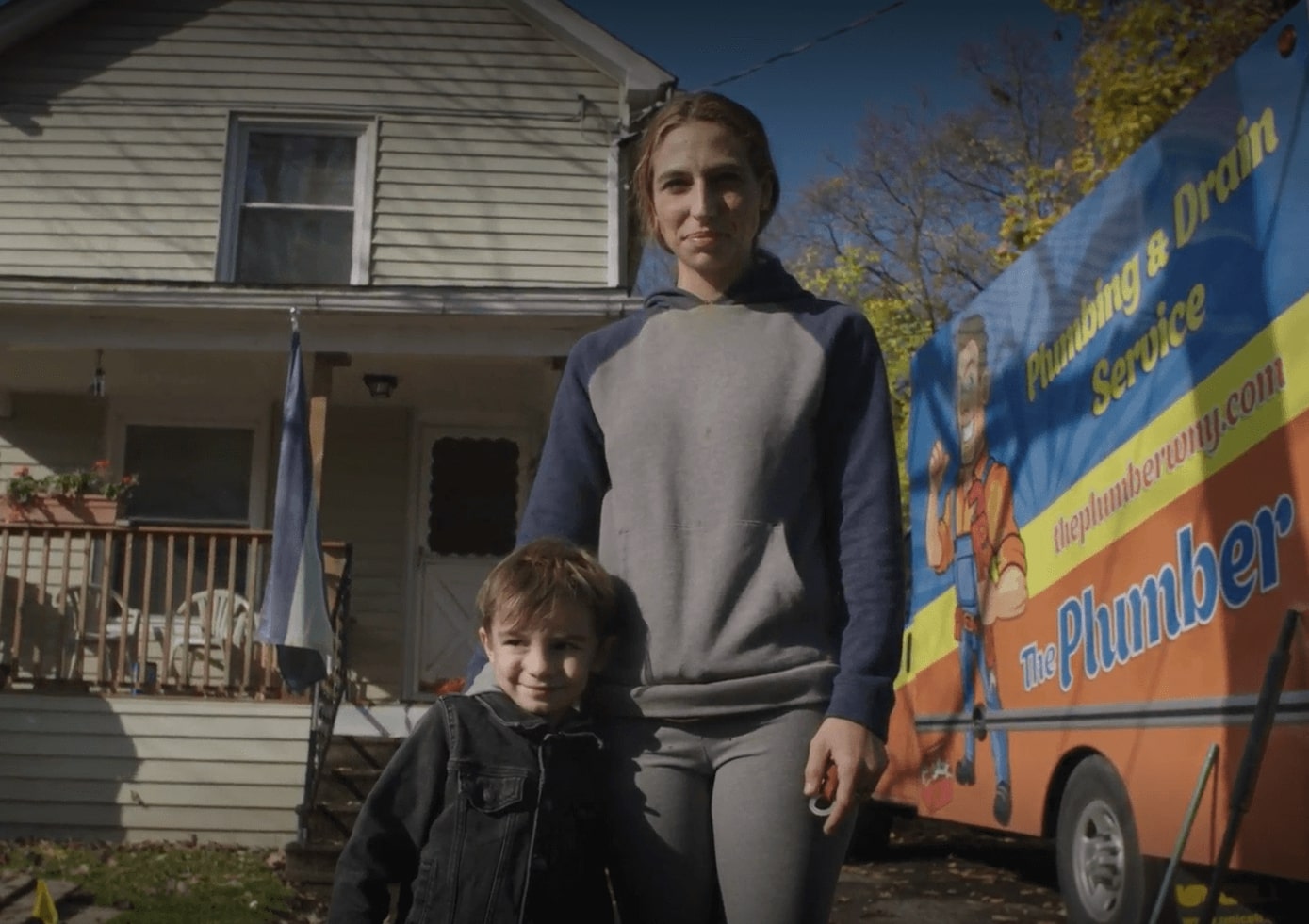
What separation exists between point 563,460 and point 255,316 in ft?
25.4

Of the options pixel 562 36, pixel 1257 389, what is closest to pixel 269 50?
pixel 562 36

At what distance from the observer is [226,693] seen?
910 centimetres

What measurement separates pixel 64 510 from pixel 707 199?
8.68m

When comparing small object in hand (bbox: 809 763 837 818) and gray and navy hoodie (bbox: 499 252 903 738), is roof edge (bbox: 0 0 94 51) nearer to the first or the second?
gray and navy hoodie (bbox: 499 252 903 738)

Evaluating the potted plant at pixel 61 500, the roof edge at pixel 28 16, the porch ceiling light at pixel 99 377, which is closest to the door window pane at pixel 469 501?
the potted plant at pixel 61 500

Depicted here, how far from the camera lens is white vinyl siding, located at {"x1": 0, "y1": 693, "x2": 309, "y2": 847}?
8953 millimetres

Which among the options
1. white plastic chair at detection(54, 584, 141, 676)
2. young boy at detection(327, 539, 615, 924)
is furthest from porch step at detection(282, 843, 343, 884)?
young boy at detection(327, 539, 615, 924)

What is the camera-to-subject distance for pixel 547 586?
2.09m

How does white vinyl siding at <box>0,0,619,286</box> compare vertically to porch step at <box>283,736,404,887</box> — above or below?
above

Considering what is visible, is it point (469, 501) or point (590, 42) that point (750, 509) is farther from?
point (590, 42)

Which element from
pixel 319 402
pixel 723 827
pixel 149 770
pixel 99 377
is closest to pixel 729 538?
pixel 723 827

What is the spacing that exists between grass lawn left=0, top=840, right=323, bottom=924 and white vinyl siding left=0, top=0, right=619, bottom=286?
4.34 meters

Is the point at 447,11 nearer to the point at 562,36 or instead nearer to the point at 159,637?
the point at 562,36

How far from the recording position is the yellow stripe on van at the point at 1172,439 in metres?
3.63
